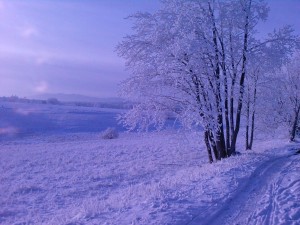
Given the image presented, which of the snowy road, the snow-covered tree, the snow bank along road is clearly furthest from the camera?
the snow-covered tree

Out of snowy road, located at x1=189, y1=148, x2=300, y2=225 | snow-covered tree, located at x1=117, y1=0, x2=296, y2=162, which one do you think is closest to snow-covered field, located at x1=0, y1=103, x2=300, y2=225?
snowy road, located at x1=189, y1=148, x2=300, y2=225

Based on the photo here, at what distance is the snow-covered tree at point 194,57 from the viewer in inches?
752

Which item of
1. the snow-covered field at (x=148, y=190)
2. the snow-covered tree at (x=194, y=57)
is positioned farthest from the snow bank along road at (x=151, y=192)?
the snow-covered tree at (x=194, y=57)

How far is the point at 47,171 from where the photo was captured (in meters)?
25.7

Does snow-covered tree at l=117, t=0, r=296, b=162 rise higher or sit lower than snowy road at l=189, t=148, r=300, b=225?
higher

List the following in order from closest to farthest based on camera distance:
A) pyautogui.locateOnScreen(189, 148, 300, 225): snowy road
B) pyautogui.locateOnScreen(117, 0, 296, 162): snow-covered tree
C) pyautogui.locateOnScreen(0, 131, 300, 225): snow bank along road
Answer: pyautogui.locateOnScreen(189, 148, 300, 225): snowy road → pyautogui.locateOnScreen(0, 131, 300, 225): snow bank along road → pyautogui.locateOnScreen(117, 0, 296, 162): snow-covered tree

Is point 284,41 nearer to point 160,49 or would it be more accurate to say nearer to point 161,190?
point 160,49

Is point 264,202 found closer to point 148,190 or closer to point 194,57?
point 148,190

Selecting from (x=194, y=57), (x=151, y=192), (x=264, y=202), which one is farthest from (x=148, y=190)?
(x=194, y=57)

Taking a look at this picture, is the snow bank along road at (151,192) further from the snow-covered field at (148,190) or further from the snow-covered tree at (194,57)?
the snow-covered tree at (194,57)

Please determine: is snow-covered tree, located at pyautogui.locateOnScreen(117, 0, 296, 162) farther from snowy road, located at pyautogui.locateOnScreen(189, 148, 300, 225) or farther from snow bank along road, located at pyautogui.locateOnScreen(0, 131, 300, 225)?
snowy road, located at pyautogui.locateOnScreen(189, 148, 300, 225)

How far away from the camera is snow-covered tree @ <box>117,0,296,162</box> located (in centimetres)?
1911

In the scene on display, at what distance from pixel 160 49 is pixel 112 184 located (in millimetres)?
8283

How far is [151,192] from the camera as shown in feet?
38.8
